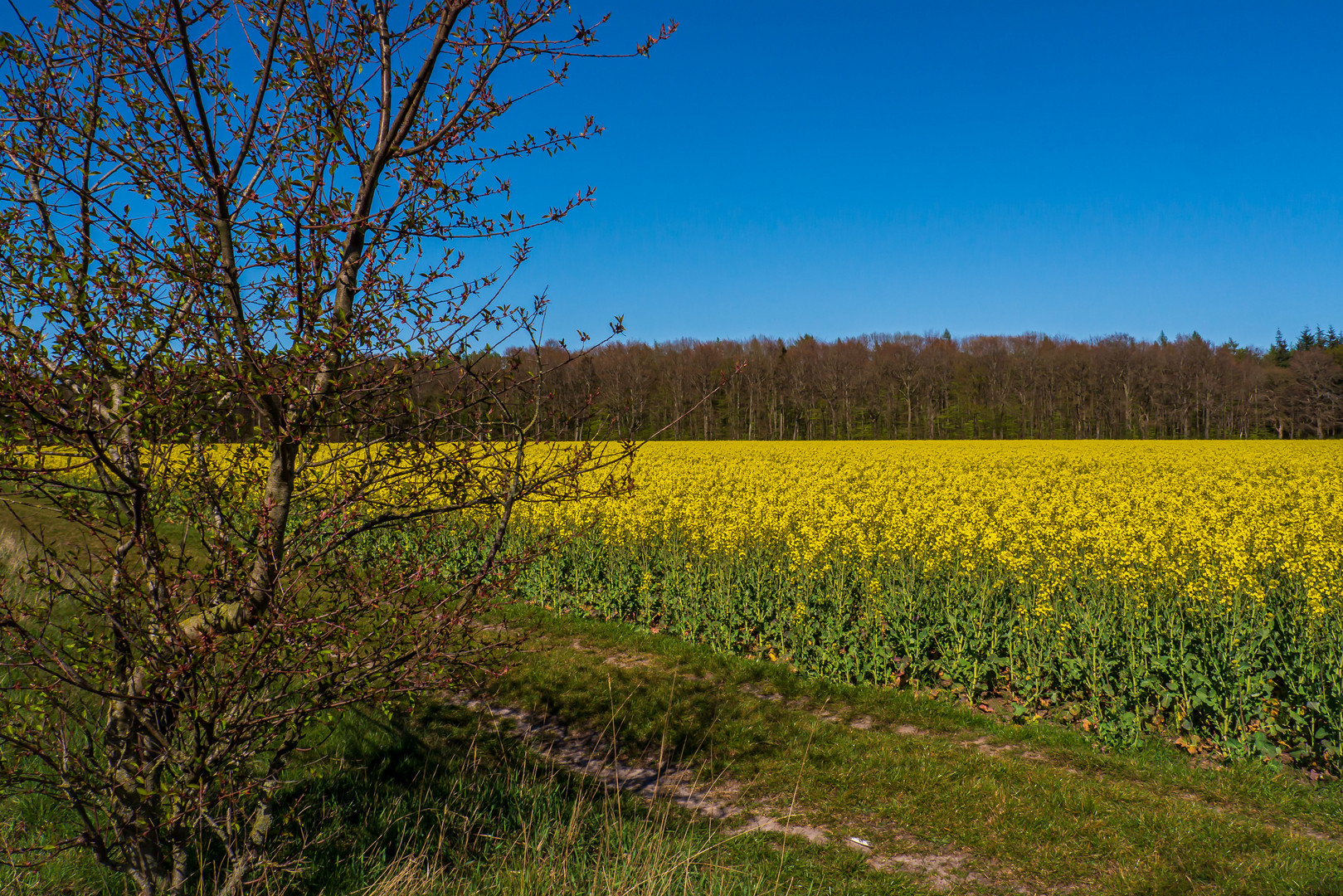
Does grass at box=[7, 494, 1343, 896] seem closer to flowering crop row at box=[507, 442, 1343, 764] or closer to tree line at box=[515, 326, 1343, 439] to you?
flowering crop row at box=[507, 442, 1343, 764]

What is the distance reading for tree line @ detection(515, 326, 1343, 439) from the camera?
224 feet

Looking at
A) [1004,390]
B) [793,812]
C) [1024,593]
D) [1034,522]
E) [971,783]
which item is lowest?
[793,812]

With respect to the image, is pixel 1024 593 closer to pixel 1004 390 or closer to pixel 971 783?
pixel 971 783

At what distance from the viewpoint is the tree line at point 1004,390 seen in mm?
68250

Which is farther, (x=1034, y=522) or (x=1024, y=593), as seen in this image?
(x=1034, y=522)

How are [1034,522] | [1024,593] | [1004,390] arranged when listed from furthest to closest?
[1004,390], [1034,522], [1024,593]

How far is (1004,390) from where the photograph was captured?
249 ft

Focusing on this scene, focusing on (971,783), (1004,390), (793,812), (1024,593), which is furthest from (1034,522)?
(1004,390)

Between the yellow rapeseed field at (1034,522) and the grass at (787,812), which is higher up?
the yellow rapeseed field at (1034,522)

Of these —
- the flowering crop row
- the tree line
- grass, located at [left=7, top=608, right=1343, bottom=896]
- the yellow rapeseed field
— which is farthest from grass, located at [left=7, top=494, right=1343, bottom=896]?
the tree line

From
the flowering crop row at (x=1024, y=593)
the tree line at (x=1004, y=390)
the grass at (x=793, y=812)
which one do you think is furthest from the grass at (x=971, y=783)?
the tree line at (x=1004, y=390)

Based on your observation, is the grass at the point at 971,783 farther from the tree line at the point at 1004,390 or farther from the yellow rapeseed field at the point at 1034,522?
the tree line at the point at 1004,390

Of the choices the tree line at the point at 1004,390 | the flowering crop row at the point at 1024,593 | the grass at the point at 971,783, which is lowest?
the grass at the point at 971,783

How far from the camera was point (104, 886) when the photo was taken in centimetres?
384
